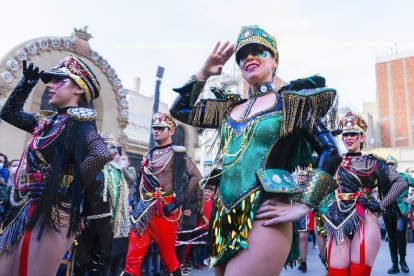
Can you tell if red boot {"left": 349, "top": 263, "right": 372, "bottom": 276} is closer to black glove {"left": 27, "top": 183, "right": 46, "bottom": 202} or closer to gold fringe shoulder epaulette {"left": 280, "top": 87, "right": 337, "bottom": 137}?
gold fringe shoulder epaulette {"left": 280, "top": 87, "right": 337, "bottom": 137}

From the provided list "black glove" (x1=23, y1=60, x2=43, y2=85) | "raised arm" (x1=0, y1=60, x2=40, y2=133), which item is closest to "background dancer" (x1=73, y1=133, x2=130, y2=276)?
"raised arm" (x1=0, y1=60, x2=40, y2=133)

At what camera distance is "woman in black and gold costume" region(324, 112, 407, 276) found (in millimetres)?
3654

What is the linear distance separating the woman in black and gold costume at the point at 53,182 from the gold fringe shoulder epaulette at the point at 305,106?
1.37m

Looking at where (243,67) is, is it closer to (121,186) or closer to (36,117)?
(36,117)

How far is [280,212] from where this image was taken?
1.81m

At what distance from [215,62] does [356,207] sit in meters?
2.56

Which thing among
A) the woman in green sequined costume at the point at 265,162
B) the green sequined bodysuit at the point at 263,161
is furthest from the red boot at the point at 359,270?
the green sequined bodysuit at the point at 263,161

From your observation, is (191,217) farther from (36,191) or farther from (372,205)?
(36,191)

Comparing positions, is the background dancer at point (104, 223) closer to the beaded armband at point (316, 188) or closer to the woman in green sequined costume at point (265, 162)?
the woman in green sequined costume at point (265, 162)

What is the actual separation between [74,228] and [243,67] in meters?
1.66

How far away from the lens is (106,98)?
15352mm

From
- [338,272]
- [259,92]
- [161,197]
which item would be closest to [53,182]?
[259,92]

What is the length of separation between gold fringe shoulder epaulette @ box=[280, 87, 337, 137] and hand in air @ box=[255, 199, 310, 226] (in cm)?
40

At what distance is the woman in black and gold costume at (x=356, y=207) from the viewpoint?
365 centimetres
